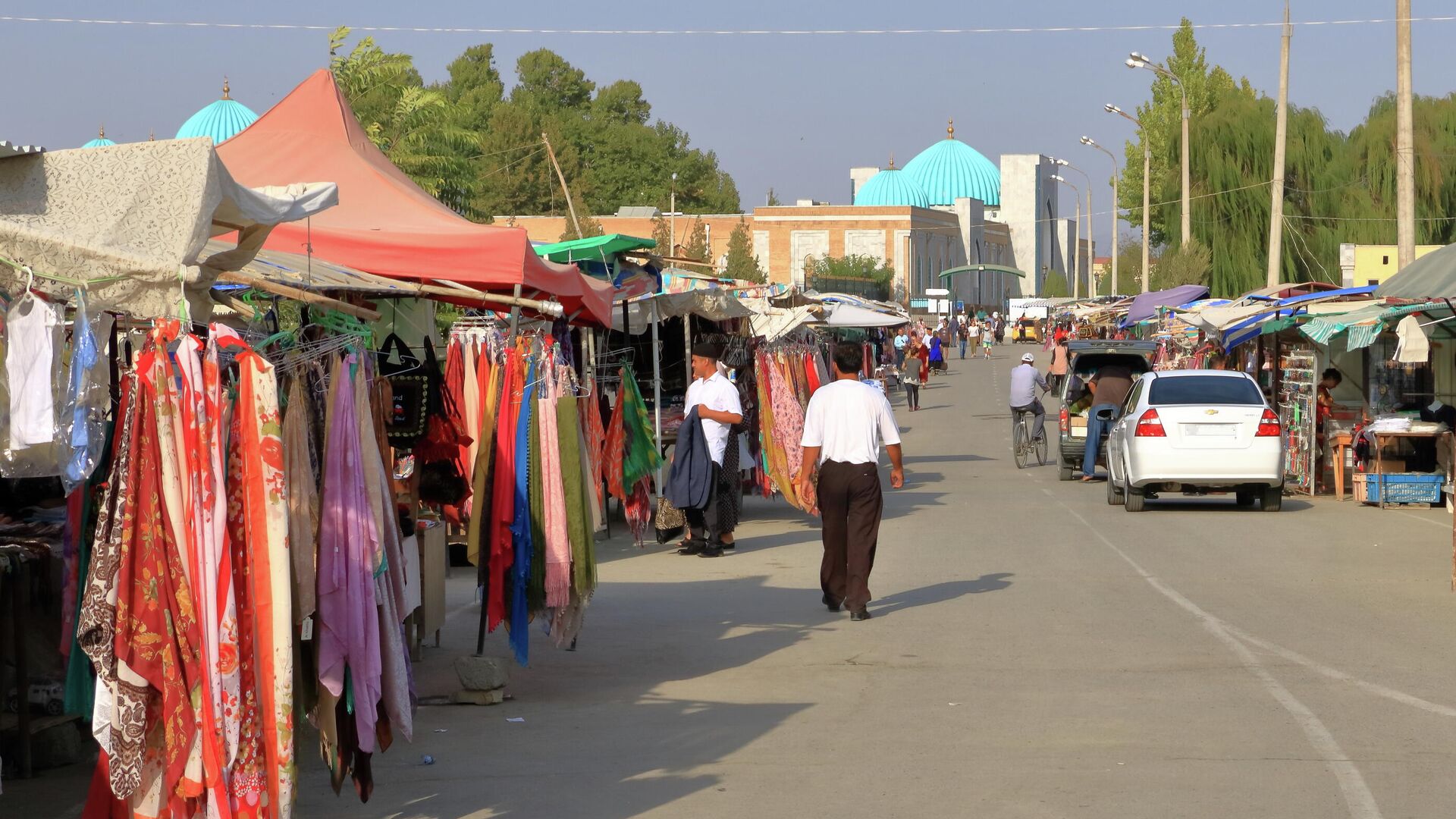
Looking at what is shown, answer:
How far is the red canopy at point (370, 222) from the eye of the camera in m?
11.1

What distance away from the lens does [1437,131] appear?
161 feet

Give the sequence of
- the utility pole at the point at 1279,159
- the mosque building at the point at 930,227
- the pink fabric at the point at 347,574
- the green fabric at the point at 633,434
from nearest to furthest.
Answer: the pink fabric at the point at 347,574 → the green fabric at the point at 633,434 → the utility pole at the point at 1279,159 → the mosque building at the point at 930,227

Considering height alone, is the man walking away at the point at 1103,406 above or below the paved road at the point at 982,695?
above

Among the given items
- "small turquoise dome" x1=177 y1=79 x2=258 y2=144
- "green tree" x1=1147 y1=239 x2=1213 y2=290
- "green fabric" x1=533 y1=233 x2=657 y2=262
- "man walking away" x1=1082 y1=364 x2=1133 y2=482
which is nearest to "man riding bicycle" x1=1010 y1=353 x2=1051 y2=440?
"man walking away" x1=1082 y1=364 x2=1133 y2=482

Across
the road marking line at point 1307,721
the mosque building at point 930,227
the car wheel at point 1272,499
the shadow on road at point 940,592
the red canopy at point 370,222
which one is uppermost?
the mosque building at point 930,227

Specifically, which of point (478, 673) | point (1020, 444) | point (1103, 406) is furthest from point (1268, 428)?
point (478, 673)

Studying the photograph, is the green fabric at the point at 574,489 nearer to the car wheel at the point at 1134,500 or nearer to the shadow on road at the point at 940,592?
the shadow on road at the point at 940,592

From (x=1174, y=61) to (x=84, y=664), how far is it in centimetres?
6409

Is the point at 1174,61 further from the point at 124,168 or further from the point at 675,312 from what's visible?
the point at 124,168

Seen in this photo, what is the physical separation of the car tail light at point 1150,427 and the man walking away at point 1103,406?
13.0 feet

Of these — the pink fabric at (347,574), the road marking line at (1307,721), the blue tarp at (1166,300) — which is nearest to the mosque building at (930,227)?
the blue tarp at (1166,300)

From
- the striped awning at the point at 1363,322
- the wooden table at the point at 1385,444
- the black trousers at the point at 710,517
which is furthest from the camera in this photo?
the wooden table at the point at 1385,444

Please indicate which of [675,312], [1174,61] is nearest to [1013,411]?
[675,312]

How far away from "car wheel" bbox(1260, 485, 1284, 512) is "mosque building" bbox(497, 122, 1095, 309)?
51531 millimetres
